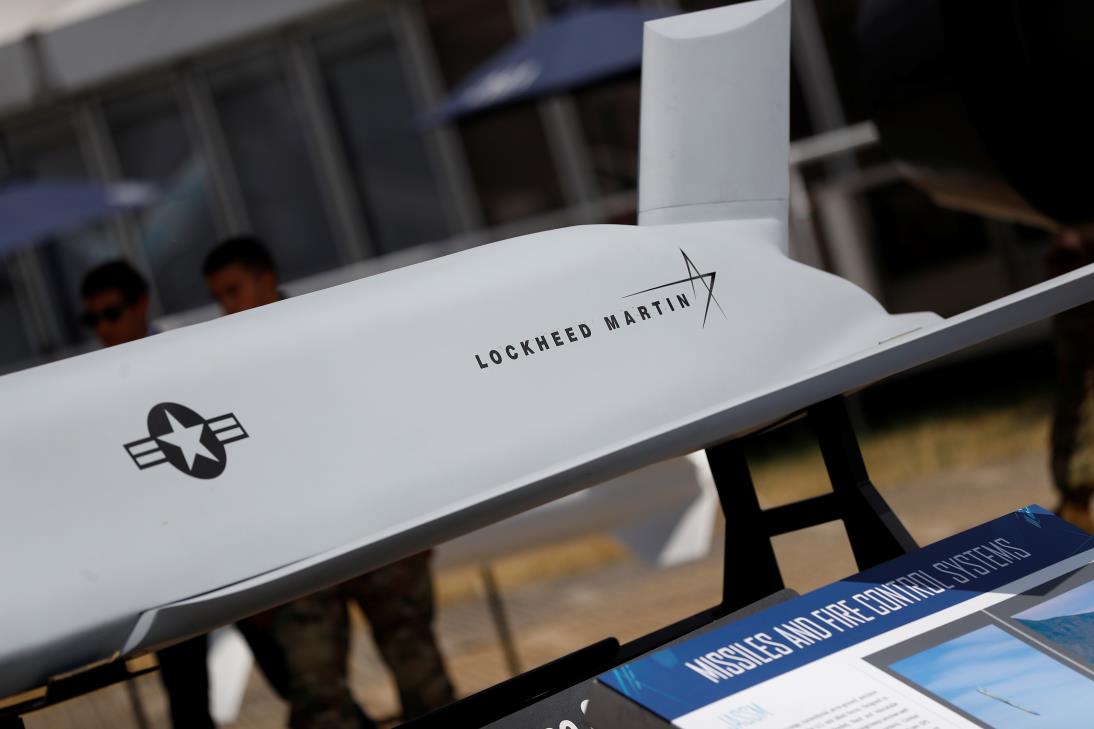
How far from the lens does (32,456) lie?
1214mm

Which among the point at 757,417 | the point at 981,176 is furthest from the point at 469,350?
the point at 981,176

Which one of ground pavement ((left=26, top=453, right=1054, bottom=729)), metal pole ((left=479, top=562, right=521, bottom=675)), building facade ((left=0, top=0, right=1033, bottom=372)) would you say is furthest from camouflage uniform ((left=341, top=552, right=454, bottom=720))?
building facade ((left=0, top=0, right=1033, bottom=372))

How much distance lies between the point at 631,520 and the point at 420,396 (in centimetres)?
133

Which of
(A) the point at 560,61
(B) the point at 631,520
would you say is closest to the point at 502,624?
(B) the point at 631,520

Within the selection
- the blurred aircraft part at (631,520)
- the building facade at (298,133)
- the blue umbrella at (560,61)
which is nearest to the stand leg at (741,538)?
Result: the blurred aircraft part at (631,520)

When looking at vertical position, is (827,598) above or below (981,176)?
below

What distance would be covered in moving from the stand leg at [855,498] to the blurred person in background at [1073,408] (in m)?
1.61

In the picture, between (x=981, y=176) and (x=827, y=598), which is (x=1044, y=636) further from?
(x=981, y=176)

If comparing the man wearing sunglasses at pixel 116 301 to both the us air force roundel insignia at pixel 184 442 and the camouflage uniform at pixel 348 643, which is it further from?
the us air force roundel insignia at pixel 184 442

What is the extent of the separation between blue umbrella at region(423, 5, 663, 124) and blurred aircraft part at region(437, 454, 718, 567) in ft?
7.12

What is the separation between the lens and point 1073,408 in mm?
2904

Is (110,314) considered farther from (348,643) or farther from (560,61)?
(560,61)

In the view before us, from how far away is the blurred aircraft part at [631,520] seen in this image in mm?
2357

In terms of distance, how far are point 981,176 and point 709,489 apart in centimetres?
113
